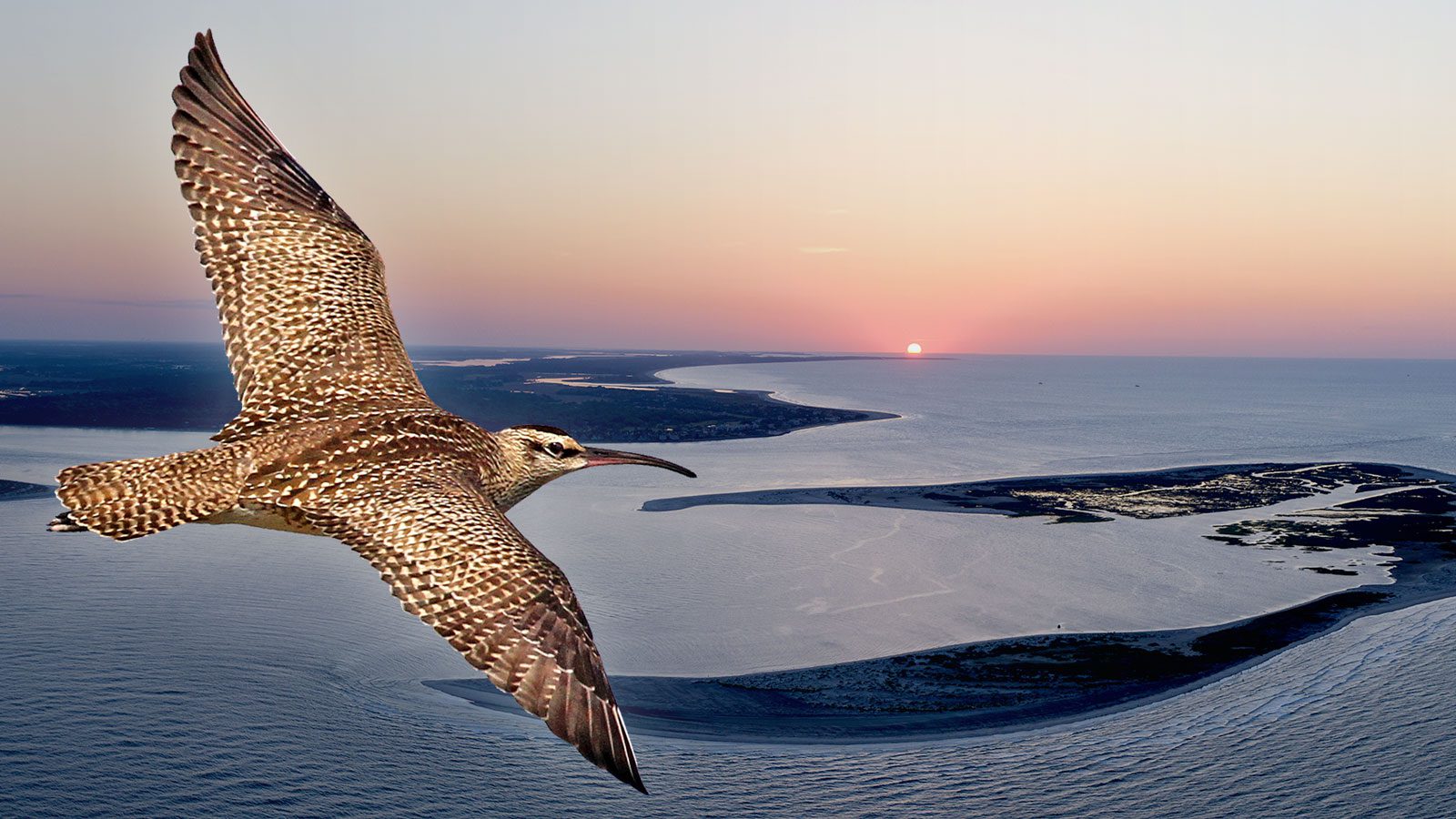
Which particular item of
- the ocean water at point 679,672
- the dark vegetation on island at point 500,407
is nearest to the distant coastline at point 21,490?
the ocean water at point 679,672

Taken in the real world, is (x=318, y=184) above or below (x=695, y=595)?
above

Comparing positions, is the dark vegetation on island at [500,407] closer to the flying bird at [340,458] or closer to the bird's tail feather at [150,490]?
the flying bird at [340,458]

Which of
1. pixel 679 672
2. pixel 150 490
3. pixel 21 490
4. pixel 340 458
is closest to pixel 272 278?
pixel 340 458

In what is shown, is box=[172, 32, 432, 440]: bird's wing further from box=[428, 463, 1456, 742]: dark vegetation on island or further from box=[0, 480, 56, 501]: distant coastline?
box=[0, 480, 56, 501]: distant coastline

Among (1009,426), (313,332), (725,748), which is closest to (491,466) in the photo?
(313,332)

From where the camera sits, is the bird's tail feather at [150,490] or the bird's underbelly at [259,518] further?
the bird's underbelly at [259,518]

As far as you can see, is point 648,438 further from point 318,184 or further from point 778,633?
point 318,184

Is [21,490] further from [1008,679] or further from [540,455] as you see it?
[540,455]
